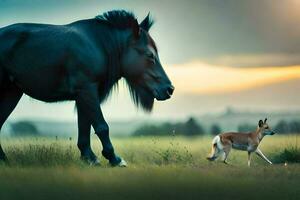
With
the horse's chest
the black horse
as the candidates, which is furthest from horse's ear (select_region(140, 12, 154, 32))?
the horse's chest

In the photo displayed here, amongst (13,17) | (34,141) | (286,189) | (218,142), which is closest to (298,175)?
(286,189)

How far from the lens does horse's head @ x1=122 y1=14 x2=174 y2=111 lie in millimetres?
5129

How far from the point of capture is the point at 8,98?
538 cm

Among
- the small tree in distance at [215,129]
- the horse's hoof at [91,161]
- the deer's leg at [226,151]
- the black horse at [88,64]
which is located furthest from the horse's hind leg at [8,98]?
the deer's leg at [226,151]

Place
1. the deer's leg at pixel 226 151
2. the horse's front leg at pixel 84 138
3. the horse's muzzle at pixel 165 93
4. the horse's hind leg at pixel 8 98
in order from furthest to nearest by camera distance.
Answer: the horse's hind leg at pixel 8 98, the horse's front leg at pixel 84 138, the horse's muzzle at pixel 165 93, the deer's leg at pixel 226 151

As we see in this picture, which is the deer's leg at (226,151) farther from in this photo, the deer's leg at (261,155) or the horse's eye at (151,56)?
the horse's eye at (151,56)

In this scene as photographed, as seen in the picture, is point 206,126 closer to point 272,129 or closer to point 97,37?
point 272,129

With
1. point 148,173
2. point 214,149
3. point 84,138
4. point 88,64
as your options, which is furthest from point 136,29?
point 148,173

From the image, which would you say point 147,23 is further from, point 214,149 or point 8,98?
point 8,98

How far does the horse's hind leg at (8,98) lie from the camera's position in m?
5.34

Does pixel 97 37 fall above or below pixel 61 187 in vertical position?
above

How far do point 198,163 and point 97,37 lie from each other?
3.26 ft

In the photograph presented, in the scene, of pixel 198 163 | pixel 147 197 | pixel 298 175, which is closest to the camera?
pixel 147 197

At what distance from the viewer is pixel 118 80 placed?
5.23 m
